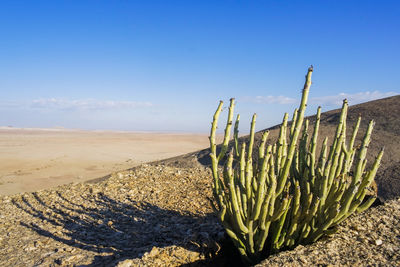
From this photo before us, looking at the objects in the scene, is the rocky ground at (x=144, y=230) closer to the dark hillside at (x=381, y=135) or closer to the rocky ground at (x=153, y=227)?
the rocky ground at (x=153, y=227)

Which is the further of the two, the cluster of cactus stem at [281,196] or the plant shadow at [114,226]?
the plant shadow at [114,226]

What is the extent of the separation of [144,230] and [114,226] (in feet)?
1.65

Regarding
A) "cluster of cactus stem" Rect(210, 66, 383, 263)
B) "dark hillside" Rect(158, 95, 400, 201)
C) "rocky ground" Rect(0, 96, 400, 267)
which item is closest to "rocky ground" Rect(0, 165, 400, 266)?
"rocky ground" Rect(0, 96, 400, 267)

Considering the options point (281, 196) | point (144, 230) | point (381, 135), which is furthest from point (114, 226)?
point (381, 135)

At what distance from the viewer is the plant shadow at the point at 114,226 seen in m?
3.56

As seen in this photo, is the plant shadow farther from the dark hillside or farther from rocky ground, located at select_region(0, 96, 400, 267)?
the dark hillside

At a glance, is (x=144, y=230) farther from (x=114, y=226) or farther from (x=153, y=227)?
(x=114, y=226)

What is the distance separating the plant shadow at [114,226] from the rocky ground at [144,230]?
0.01 m

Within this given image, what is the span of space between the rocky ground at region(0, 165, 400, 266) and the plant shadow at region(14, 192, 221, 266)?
0.01 metres

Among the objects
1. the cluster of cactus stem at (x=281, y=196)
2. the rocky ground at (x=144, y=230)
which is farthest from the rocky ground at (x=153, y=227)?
the cluster of cactus stem at (x=281, y=196)

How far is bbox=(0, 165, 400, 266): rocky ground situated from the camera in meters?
2.93

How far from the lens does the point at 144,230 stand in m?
4.39

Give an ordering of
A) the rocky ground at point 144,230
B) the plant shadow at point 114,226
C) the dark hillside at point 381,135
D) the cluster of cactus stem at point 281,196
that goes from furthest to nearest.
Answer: the dark hillside at point 381,135, the plant shadow at point 114,226, the rocky ground at point 144,230, the cluster of cactus stem at point 281,196

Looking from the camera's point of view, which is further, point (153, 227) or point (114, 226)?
point (114, 226)
